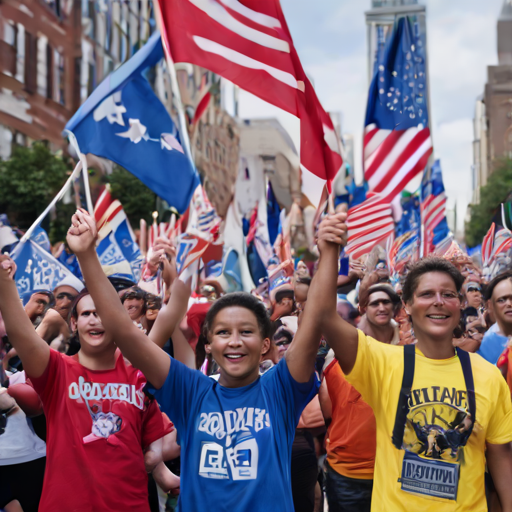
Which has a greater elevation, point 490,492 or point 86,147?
point 86,147

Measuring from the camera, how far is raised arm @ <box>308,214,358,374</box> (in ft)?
8.68

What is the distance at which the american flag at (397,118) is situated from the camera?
8617 mm

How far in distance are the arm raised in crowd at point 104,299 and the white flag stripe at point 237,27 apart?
190 centimetres

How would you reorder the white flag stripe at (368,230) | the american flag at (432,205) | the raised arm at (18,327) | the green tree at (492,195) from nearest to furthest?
the raised arm at (18,327)
the white flag stripe at (368,230)
the american flag at (432,205)
the green tree at (492,195)

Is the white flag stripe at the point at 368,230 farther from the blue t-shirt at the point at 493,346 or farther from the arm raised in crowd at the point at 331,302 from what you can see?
→ the arm raised in crowd at the point at 331,302

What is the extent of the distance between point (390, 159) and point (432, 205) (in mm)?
4045

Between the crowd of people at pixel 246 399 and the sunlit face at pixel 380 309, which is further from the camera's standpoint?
the sunlit face at pixel 380 309

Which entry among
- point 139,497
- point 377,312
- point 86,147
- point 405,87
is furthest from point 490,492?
point 405,87

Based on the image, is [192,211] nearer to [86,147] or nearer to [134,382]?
[86,147]

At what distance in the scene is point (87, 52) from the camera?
34.6m

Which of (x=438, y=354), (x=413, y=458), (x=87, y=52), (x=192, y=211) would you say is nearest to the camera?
(x=413, y=458)

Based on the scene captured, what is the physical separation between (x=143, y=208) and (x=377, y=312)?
21684 mm

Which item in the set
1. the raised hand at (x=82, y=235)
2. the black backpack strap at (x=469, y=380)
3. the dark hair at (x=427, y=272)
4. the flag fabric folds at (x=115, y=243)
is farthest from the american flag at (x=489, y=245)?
the raised hand at (x=82, y=235)

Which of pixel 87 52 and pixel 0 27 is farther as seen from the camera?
pixel 87 52
